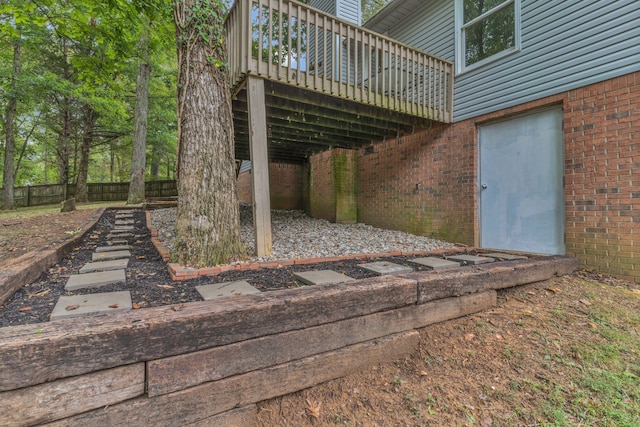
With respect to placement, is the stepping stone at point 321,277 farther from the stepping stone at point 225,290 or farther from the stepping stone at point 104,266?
the stepping stone at point 104,266

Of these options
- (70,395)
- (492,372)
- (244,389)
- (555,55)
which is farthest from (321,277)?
(555,55)

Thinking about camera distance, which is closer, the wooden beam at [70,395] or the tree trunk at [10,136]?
the wooden beam at [70,395]

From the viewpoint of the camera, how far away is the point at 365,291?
1.75m

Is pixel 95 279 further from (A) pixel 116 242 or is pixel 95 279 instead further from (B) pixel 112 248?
(A) pixel 116 242

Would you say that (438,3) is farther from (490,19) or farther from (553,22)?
(553,22)

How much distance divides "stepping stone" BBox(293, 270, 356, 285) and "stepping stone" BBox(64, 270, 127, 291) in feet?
4.17

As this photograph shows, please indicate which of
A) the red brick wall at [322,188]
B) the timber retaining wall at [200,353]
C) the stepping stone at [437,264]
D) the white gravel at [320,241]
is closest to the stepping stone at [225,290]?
the timber retaining wall at [200,353]

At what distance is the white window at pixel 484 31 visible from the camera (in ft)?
14.0

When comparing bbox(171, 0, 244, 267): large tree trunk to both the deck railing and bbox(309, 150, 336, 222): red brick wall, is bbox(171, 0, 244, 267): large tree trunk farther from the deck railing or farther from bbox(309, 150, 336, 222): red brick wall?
bbox(309, 150, 336, 222): red brick wall

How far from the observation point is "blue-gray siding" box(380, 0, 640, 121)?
3145 mm

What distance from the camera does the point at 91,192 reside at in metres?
13.4

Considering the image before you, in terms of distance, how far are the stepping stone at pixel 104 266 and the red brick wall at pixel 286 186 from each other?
5.89m

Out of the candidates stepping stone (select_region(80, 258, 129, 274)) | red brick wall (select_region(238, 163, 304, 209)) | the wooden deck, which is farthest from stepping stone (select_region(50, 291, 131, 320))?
red brick wall (select_region(238, 163, 304, 209))

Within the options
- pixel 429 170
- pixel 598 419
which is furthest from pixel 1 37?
pixel 598 419
